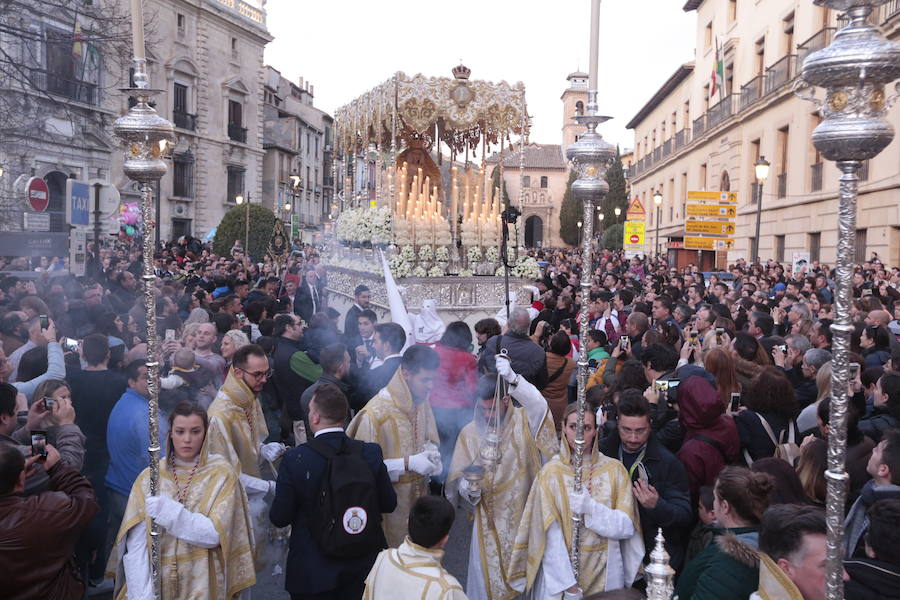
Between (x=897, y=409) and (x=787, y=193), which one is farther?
(x=787, y=193)

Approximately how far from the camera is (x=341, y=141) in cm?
1758

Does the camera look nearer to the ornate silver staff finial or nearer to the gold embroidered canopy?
the ornate silver staff finial

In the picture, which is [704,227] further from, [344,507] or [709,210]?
[344,507]

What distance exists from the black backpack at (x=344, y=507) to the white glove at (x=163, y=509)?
2.06 ft

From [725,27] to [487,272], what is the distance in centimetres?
2296

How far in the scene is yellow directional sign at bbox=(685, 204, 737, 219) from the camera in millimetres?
15570

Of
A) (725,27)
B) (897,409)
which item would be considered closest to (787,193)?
(725,27)

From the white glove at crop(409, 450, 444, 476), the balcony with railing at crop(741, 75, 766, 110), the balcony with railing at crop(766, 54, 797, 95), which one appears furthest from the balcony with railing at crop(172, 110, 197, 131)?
the white glove at crop(409, 450, 444, 476)

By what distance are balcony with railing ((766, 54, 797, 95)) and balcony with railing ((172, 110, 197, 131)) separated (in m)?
25.5

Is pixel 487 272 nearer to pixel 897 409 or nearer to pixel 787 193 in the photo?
pixel 897 409


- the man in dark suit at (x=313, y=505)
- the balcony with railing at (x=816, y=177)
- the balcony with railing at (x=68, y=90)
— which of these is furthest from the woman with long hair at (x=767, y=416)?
the balcony with railing at (x=68, y=90)

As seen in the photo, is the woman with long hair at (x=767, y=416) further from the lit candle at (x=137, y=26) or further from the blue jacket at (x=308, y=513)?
the lit candle at (x=137, y=26)

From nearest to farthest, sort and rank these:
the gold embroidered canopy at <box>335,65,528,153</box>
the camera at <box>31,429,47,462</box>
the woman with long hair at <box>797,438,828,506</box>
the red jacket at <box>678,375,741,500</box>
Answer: the camera at <box>31,429,47,462</box> → the woman with long hair at <box>797,438,828,506</box> → the red jacket at <box>678,375,741,500</box> → the gold embroidered canopy at <box>335,65,528,153</box>

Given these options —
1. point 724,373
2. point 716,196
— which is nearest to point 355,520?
point 724,373
